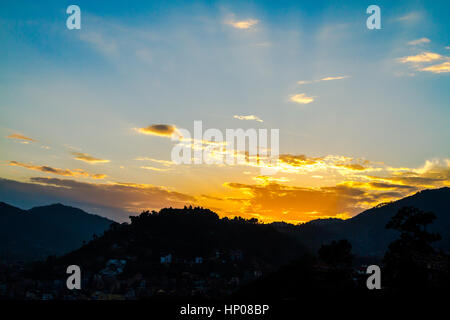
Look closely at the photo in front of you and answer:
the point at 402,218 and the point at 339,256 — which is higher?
the point at 402,218

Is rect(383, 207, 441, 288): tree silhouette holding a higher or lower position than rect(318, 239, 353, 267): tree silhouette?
higher

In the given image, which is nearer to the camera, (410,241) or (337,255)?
(410,241)

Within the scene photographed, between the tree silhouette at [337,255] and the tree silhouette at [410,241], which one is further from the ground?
the tree silhouette at [410,241]

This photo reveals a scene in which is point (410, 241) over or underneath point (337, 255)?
over

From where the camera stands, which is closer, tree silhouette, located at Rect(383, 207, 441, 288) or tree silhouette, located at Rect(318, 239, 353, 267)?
tree silhouette, located at Rect(383, 207, 441, 288)

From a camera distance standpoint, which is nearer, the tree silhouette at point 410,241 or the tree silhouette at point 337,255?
the tree silhouette at point 410,241
